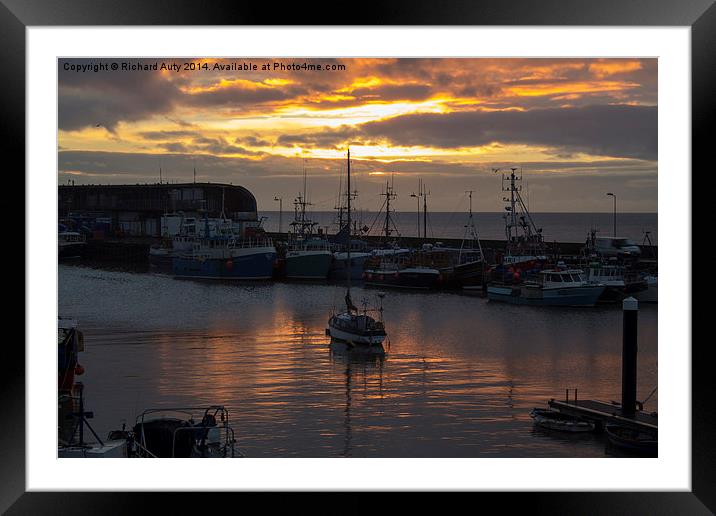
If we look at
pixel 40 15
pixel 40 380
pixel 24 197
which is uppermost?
pixel 40 15

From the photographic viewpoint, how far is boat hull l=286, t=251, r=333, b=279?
26859 millimetres

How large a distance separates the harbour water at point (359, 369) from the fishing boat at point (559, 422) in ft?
0.38

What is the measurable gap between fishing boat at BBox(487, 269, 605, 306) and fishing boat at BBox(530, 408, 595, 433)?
37.9ft

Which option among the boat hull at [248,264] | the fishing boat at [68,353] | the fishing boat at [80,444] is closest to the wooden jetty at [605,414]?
the fishing boat at [80,444]

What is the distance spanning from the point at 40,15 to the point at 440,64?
2482 cm

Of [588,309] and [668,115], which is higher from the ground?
[668,115]

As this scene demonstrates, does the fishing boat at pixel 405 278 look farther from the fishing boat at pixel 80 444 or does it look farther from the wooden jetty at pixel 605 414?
the fishing boat at pixel 80 444

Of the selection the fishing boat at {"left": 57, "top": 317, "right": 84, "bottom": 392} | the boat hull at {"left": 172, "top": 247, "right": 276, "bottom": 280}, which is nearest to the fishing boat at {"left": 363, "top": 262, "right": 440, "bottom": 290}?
the boat hull at {"left": 172, "top": 247, "right": 276, "bottom": 280}

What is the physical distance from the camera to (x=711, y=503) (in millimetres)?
3543

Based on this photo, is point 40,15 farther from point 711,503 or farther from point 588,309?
point 588,309

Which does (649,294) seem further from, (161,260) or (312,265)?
(161,260)

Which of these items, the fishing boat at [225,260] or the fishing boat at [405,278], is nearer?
the fishing boat at [405,278]

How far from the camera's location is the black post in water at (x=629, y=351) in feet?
24.9

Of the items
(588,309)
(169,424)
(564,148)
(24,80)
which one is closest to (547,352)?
(588,309)
